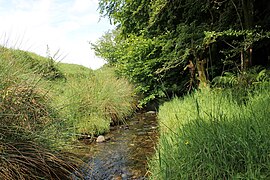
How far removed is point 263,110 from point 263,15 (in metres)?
4.10

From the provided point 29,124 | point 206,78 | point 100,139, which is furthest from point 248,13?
point 29,124

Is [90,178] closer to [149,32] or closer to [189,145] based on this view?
[189,145]

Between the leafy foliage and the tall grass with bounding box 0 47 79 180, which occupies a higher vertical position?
the leafy foliage

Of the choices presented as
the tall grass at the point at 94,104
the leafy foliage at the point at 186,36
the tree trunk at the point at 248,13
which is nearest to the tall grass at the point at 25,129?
the tall grass at the point at 94,104

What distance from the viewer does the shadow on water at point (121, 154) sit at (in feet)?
11.1

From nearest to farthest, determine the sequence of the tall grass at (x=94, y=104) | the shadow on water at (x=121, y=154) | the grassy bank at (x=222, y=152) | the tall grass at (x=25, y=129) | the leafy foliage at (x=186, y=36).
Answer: the grassy bank at (x=222, y=152), the tall grass at (x=25, y=129), the shadow on water at (x=121, y=154), the leafy foliage at (x=186, y=36), the tall grass at (x=94, y=104)

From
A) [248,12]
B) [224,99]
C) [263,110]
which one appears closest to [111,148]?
[224,99]

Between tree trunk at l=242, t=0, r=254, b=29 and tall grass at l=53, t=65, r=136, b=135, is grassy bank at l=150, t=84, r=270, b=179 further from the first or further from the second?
tree trunk at l=242, t=0, r=254, b=29

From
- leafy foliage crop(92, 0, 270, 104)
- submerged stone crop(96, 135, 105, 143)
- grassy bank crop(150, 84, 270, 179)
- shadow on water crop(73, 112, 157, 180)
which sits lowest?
shadow on water crop(73, 112, 157, 180)

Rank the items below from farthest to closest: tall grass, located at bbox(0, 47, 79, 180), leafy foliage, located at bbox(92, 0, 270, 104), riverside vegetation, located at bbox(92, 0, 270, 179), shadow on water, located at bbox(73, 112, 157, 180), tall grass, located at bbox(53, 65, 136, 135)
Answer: tall grass, located at bbox(53, 65, 136, 135), leafy foliage, located at bbox(92, 0, 270, 104), shadow on water, located at bbox(73, 112, 157, 180), tall grass, located at bbox(0, 47, 79, 180), riverside vegetation, located at bbox(92, 0, 270, 179)

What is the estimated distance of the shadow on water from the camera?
3.40m

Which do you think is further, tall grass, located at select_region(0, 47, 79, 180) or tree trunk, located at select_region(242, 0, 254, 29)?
tree trunk, located at select_region(242, 0, 254, 29)

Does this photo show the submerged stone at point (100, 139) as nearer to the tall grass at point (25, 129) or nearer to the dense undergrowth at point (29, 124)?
the dense undergrowth at point (29, 124)

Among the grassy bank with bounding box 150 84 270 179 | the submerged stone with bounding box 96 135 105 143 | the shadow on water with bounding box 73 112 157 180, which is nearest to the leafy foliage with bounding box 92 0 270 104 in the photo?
the shadow on water with bounding box 73 112 157 180
